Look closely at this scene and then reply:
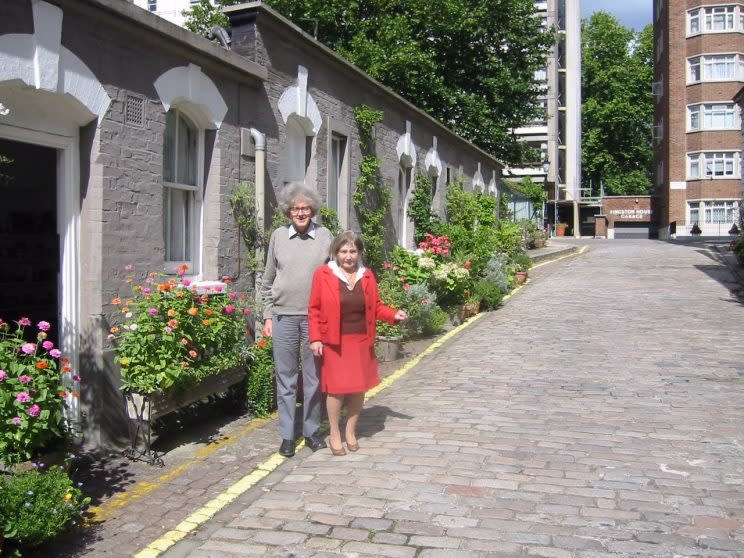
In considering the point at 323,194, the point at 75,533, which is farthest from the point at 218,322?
the point at 323,194

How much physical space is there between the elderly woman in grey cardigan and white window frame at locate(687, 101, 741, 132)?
45069 millimetres

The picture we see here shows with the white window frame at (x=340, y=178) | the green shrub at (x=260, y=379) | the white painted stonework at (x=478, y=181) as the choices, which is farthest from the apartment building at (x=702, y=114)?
the green shrub at (x=260, y=379)

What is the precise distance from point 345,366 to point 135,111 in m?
2.88

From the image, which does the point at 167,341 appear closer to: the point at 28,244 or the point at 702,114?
the point at 28,244

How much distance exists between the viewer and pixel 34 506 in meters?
3.94

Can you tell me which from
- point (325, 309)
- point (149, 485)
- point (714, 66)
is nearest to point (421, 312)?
point (325, 309)

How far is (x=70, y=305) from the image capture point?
6.04 metres

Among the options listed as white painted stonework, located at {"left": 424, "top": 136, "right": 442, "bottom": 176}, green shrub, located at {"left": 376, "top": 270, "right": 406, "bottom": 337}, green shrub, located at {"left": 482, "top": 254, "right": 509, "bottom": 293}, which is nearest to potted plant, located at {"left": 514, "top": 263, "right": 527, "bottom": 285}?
green shrub, located at {"left": 482, "top": 254, "right": 509, "bottom": 293}

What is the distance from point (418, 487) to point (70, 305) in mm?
3175

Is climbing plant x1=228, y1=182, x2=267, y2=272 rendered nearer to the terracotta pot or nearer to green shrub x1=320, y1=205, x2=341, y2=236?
green shrub x1=320, y1=205, x2=341, y2=236

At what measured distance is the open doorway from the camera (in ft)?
21.9

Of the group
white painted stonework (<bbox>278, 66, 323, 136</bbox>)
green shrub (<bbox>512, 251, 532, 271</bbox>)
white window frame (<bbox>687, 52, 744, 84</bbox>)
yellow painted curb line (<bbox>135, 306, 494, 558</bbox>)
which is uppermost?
white window frame (<bbox>687, 52, 744, 84</bbox>)

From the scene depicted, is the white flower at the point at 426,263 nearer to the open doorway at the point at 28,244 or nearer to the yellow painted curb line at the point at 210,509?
the yellow painted curb line at the point at 210,509

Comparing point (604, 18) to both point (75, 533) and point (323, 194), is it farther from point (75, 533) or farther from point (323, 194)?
point (75, 533)
